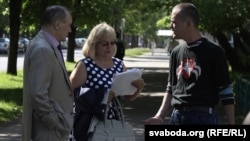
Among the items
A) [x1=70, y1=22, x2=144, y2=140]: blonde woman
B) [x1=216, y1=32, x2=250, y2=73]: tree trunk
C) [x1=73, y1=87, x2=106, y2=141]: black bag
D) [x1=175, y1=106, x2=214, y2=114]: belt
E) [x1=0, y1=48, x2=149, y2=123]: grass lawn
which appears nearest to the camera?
[x1=175, y1=106, x2=214, y2=114]: belt

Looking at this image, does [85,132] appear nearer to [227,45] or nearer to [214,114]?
[214,114]

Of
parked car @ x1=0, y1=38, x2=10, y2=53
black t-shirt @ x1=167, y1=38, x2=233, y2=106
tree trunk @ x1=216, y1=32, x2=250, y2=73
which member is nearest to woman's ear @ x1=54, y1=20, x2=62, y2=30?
black t-shirt @ x1=167, y1=38, x2=233, y2=106

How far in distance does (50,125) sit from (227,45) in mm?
23841

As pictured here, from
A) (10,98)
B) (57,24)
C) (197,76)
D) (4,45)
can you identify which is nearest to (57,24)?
(57,24)

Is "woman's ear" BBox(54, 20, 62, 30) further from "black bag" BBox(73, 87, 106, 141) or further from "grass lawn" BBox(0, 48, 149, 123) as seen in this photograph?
"grass lawn" BBox(0, 48, 149, 123)

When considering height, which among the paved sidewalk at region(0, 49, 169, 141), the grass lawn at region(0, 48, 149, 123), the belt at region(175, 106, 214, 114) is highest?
the belt at region(175, 106, 214, 114)

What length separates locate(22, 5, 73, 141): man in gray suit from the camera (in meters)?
4.37

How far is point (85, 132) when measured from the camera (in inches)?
188

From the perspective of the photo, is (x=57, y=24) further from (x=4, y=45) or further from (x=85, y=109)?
(x=4, y=45)

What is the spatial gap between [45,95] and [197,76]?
45.1 inches

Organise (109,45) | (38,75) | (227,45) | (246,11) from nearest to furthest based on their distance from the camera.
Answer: (38,75) < (109,45) < (246,11) < (227,45)

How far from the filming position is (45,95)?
4348 millimetres

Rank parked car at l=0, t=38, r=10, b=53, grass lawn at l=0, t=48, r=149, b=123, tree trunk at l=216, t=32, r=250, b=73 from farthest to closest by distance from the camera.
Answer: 1. parked car at l=0, t=38, r=10, b=53
2. tree trunk at l=216, t=32, r=250, b=73
3. grass lawn at l=0, t=48, r=149, b=123

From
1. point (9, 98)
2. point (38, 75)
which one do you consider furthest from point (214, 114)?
point (9, 98)
